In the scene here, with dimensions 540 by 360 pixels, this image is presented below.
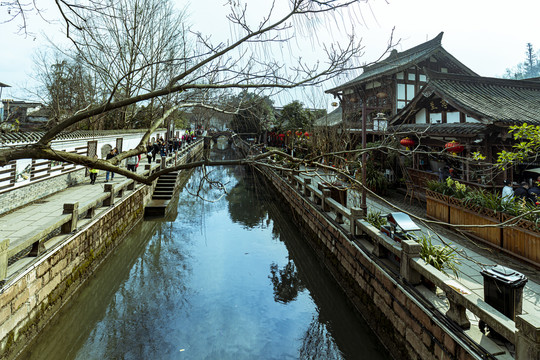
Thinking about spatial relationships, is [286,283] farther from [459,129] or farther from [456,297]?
[459,129]

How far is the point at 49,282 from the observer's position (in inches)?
240

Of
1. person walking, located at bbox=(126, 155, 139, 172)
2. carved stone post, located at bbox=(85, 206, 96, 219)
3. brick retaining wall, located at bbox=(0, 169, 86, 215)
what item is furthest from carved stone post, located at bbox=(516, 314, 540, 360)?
person walking, located at bbox=(126, 155, 139, 172)

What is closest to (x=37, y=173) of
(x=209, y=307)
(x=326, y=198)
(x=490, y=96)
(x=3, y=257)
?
(x=3, y=257)

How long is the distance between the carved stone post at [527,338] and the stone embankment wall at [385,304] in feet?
2.13

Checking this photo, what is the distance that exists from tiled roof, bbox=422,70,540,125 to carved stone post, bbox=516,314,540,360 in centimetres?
733

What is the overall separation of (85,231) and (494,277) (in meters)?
8.48

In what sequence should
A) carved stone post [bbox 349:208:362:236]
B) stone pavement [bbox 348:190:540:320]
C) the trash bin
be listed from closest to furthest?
1. the trash bin
2. stone pavement [bbox 348:190:540:320]
3. carved stone post [bbox 349:208:362:236]

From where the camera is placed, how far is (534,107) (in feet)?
34.8

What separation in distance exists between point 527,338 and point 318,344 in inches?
143

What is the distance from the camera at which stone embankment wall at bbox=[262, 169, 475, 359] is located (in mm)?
4202

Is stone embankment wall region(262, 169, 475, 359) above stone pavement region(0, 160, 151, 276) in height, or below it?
below

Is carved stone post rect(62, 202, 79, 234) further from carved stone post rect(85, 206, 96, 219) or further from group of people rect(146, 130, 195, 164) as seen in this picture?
group of people rect(146, 130, 195, 164)

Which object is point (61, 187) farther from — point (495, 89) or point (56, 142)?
point (495, 89)

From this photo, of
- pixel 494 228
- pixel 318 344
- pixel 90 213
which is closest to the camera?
pixel 318 344
